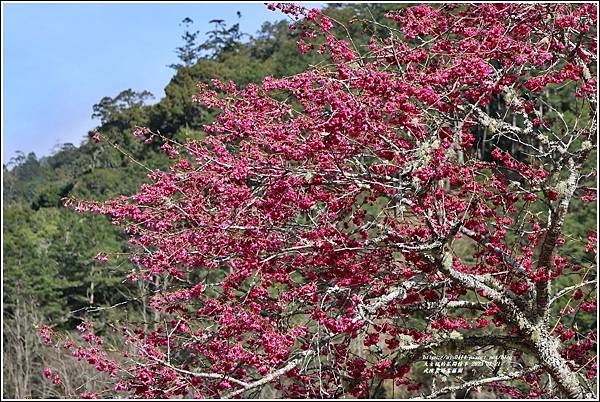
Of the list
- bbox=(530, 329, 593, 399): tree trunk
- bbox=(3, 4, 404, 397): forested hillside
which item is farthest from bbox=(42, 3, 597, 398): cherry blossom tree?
bbox=(3, 4, 404, 397): forested hillside

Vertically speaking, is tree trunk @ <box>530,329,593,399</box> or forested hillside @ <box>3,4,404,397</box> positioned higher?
forested hillside @ <box>3,4,404,397</box>

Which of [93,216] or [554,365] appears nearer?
[554,365]

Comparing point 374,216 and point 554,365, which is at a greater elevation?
point 374,216

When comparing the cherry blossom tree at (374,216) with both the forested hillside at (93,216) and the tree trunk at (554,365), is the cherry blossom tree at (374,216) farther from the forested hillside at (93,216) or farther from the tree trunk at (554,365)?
the forested hillside at (93,216)

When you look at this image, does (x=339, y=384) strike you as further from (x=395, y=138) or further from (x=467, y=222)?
(x=395, y=138)

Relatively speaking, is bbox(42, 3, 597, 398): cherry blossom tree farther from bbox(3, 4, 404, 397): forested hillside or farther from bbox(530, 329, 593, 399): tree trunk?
bbox(3, 4, 404, 397): forested hillside

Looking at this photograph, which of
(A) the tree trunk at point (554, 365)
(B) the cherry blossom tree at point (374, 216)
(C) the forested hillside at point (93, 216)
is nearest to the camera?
(B) the cherry blossom tree at point (374, 216)

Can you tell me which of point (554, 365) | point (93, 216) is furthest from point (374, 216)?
point (93, 216)

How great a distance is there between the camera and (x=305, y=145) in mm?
4125

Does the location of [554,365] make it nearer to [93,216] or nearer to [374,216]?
[374,216]

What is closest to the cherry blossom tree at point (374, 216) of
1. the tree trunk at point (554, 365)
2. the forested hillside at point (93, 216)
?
the tree trunk at point (554, 365)

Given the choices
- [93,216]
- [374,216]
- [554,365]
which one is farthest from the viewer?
[93,216]

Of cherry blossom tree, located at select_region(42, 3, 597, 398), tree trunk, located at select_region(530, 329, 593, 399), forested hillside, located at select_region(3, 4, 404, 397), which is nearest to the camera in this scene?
cherry blossom tree, located at select_region(42, 3, 597, 398)

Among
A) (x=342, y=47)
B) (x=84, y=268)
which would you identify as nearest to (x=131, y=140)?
(x=84, y=268)
